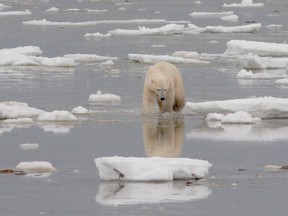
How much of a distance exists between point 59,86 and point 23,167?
6387 mm

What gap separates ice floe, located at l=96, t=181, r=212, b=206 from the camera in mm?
7574

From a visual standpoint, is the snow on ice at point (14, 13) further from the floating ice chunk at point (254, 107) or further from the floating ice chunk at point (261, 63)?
the floating ice chunk at point (254, 107)

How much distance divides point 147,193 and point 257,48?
11.8 meters

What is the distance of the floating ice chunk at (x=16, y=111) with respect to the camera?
1178 cm

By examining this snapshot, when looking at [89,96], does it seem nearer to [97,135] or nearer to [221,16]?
→ [97,135]

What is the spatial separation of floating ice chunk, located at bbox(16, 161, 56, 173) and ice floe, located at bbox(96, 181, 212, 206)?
0.70 meters

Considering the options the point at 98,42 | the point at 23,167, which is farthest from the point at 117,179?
the point at 98,42

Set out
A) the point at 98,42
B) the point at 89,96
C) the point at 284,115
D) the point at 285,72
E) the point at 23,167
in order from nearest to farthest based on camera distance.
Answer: the point at 23,167 < the point at 284,115 < the point at 89,96 < the point at 285,72 < the point at 98,42

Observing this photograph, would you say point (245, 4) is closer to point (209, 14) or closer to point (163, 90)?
point (209, 14)

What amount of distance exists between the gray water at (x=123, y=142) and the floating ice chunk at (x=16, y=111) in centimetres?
47

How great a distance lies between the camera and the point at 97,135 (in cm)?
1077

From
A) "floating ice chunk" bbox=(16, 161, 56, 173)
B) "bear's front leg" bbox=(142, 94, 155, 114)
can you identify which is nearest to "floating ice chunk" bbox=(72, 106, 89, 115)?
"bear's front leg" bbox=(142, 94, 155, 114)

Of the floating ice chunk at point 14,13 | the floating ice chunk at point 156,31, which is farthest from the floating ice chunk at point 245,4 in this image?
the floating ice chunk at point 156,31

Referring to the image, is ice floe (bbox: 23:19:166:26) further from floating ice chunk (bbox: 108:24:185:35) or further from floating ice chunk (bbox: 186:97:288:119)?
floating ice chunk (bbox: 186:97:288:119)
